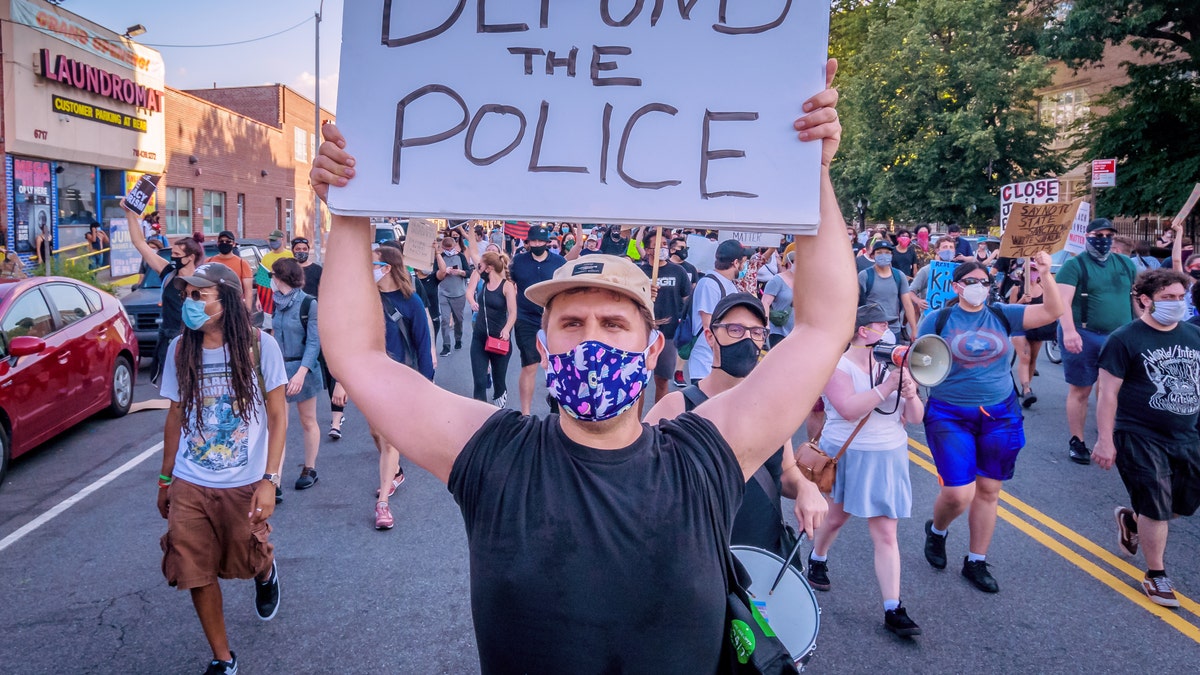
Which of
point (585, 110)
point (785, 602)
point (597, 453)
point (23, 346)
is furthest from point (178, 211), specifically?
point (597, 453)

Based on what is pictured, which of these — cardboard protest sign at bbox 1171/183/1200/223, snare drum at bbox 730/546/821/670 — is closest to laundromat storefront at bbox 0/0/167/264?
snare drum at bbox 730/546/821/670

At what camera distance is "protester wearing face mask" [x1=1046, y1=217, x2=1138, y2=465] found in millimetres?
7953

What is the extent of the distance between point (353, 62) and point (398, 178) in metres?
0.31

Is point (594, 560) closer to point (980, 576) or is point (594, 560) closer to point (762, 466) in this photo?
point (762, 466)

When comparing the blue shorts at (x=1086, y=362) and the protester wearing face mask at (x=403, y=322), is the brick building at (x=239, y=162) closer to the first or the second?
the protester wearing face mask at (x=403, y=322)

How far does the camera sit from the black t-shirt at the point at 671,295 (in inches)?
379

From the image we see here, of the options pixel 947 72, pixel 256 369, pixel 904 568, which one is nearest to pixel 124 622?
pixel 256 369

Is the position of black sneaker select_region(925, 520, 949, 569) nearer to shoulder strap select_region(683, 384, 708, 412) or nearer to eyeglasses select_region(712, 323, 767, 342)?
eyeglasses select_region(712, 323, 767, 342)

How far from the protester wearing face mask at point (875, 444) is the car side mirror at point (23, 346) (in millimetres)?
6120

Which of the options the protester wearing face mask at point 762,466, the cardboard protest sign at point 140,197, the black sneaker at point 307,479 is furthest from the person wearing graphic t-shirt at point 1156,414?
the cardboard protest sign at point 140,197

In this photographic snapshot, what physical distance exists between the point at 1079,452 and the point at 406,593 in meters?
6.26

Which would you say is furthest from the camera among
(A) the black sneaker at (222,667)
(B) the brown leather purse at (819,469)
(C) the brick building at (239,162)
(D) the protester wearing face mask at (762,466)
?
(C) the brick building at (239,162)

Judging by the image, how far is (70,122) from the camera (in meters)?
22.4

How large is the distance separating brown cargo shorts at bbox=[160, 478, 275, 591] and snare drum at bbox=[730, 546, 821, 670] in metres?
2.45
